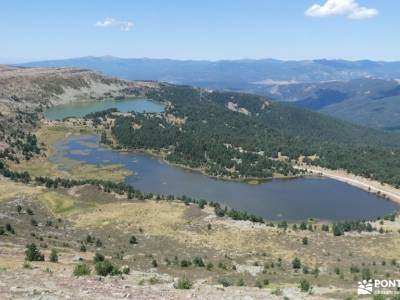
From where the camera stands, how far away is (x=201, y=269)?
6450 centimetres

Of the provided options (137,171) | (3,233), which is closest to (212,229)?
(3,233)

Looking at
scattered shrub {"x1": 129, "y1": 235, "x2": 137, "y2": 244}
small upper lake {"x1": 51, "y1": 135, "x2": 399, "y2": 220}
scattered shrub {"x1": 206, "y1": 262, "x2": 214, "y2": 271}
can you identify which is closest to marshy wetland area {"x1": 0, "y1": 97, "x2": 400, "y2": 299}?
scattered shrub {"x1": 129, "y1": 235, "x2": 137, "y2": 244}

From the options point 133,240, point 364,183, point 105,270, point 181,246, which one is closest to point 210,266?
point 181,246

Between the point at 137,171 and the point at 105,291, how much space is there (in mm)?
148531

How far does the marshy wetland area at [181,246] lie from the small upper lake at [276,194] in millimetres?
933

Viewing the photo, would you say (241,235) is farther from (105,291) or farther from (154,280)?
(105,291)

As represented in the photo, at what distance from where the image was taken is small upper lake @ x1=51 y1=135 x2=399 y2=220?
137750 mm

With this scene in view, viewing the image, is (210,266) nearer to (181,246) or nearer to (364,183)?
(181,246)

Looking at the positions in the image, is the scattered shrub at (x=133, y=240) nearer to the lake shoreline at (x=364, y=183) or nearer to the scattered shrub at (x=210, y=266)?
the scattered shrub at (x=210, y=266)

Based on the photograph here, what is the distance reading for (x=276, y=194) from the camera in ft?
523

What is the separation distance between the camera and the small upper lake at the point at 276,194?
137750 millimetres

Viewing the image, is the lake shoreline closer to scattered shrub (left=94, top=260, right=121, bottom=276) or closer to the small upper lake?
the small upper lake

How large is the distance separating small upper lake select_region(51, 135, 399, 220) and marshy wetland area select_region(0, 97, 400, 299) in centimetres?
93

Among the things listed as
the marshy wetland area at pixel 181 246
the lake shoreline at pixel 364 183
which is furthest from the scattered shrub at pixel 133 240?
the lake shoreline at pixel 364 183
